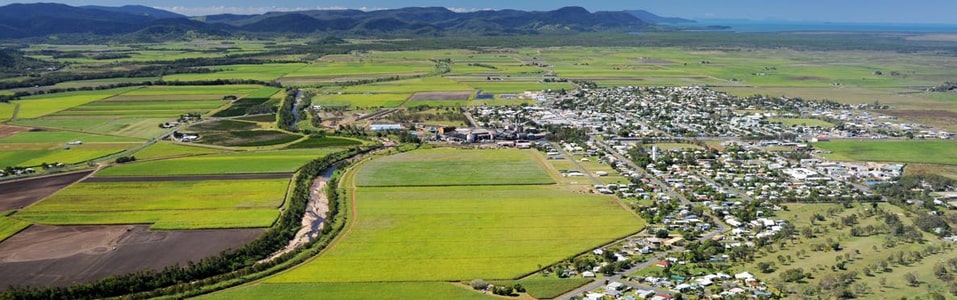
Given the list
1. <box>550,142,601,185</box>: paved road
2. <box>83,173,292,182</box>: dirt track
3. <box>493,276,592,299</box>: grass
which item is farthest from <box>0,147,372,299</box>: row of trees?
<box>550,142,601,185</box>: paved road

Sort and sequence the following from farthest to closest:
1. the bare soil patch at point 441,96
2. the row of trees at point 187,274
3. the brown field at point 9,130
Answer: the bare soil patch at point 441,96 → the brown field at point 9,130 → the row of trees at point 187,274

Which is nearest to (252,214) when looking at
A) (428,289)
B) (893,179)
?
(428,289)

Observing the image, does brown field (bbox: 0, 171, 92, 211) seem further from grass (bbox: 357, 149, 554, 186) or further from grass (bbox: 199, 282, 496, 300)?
grass (bbox: 199, 282, 496, 300)

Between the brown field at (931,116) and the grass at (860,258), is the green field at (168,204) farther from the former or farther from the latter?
the brown field at (931,116)

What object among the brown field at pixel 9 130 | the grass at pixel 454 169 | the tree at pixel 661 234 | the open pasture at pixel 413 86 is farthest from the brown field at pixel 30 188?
the open pasture at pixel 413 86

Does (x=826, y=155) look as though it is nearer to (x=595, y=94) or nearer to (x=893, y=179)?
(x=893, y=179)

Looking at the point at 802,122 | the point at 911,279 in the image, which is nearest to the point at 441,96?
the point at 802,122
